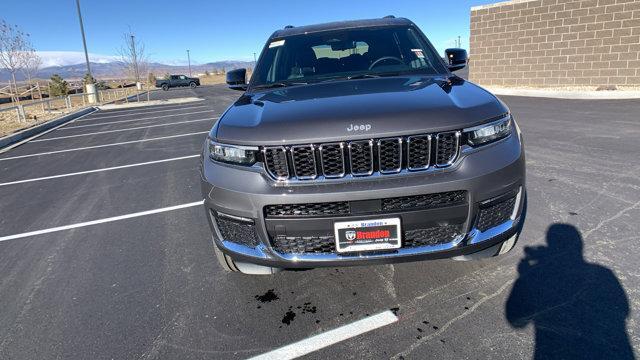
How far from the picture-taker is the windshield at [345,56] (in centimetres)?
341

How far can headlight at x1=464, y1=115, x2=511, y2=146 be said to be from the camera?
7.29 ft

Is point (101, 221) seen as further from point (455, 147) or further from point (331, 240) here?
point (455, 147)

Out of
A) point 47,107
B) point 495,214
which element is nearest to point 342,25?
point 495,214

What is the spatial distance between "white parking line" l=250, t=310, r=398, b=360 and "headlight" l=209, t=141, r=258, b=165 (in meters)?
1.00

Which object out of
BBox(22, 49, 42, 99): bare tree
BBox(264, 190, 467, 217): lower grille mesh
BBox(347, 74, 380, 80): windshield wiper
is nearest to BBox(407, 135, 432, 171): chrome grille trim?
BBox(264, 190, 467, 217): lower grille mesh

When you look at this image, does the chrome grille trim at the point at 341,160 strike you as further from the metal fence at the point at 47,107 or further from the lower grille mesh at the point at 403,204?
the metal fence at the point at 47,107

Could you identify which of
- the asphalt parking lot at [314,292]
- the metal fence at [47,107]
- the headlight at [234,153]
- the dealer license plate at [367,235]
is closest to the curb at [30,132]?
the metal fence at [47,107]

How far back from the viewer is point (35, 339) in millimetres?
2393

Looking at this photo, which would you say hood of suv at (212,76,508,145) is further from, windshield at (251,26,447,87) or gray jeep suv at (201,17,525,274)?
windshield at (251,26,447,87)

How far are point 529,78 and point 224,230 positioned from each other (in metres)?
15.5

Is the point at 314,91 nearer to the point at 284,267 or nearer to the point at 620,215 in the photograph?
the point at 284,267

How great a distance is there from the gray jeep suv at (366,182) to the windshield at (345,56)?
100 centimetres

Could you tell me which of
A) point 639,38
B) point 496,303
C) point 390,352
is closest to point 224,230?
point 390,352

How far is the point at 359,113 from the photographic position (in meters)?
2.24
